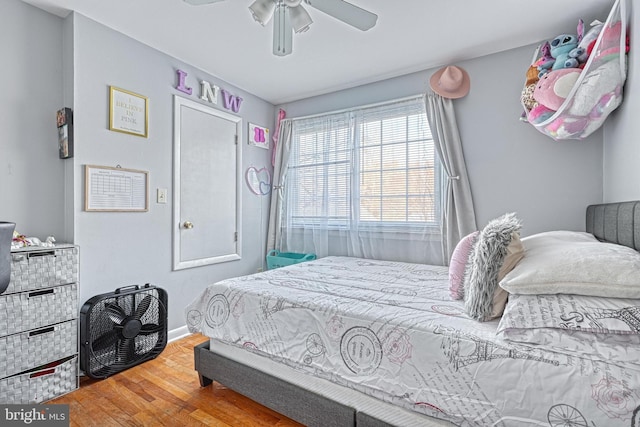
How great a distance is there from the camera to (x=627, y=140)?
1.68 m

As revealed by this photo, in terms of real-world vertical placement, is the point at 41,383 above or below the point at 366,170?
below

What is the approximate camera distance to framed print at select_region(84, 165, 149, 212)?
2167mm

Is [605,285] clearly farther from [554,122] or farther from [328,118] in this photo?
[328,118]

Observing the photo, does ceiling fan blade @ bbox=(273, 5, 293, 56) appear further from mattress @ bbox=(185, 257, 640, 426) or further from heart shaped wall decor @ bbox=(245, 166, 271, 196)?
heart shaped wall decor @ bbox=(245, 166, 271, 196)

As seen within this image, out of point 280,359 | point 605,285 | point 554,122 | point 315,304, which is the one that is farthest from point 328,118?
point 605,285

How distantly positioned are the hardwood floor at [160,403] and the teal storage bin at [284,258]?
1.43 meters

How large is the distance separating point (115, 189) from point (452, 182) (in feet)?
9.01

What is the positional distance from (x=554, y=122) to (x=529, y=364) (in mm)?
1728

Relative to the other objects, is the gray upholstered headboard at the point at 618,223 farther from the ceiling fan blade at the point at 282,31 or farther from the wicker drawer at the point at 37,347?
the wicker drawer at the point at 37,347

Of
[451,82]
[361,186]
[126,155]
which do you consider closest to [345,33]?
[451,82]

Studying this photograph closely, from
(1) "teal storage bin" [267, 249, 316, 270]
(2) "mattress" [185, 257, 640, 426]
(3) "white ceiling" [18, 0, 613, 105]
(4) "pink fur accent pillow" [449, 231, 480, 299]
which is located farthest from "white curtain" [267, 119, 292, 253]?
(4) "pink fur accent pillow" [449, 231, 480, 299]

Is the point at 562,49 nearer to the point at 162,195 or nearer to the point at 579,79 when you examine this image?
the point at 579,79

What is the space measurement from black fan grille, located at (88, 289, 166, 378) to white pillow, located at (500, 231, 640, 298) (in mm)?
2320

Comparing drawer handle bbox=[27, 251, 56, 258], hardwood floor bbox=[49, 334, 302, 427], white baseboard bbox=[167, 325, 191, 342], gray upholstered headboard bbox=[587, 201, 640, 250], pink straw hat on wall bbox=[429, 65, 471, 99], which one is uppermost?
pink straw hat on wall bbox=[429, 65, 471, 99]
